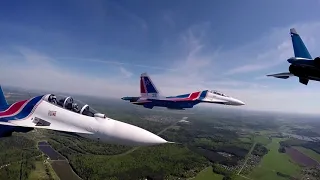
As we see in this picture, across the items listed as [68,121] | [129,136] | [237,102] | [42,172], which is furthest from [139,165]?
[129,136]

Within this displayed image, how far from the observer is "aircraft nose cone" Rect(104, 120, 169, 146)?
25.3ft

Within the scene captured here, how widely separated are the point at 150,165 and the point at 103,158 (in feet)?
48.1

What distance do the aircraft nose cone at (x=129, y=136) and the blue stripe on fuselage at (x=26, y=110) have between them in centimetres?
481

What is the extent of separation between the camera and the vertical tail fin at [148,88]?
960 inches

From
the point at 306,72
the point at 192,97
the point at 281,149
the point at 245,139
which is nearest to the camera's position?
the point at 306,72

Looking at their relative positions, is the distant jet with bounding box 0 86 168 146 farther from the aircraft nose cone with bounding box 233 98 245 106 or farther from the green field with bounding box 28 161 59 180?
the green field with bounding box 28 161 59 180

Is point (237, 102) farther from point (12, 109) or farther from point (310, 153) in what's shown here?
point (310, 153)

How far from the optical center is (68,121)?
28.6 feet

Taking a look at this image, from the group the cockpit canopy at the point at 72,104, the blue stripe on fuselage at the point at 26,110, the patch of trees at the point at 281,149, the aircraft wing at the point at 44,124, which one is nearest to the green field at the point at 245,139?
the patch of trees at the point at 281,149

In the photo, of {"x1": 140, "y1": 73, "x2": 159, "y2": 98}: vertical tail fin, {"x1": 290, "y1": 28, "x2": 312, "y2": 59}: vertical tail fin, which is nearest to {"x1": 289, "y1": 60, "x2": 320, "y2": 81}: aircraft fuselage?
{"x1": 290, "y1": 28, "x2": 312, "y2": 59}: vertical tail fin

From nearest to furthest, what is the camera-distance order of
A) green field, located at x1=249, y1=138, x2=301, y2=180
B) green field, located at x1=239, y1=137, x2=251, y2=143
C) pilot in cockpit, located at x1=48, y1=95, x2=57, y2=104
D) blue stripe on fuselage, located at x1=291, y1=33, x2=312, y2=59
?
pilot in cockpit, located at x1=48, y1=95, x2=57, y2=104
blue stripe on fuselage, located at x1=291, y1=33, x2=312, y2=59
green field, located at x1=249, y1=138, x2=301, y2=180
green field, located at x1=239, y1=137, x2=251, y2=143

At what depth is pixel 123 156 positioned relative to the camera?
64688 millimetres

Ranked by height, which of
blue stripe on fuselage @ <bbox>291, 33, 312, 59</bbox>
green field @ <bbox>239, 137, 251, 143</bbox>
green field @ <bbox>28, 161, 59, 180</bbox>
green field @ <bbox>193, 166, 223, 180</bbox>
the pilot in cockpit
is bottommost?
green field @ <bbox>193, 166, 223, 180</bbox>

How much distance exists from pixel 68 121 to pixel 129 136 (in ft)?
9.68
